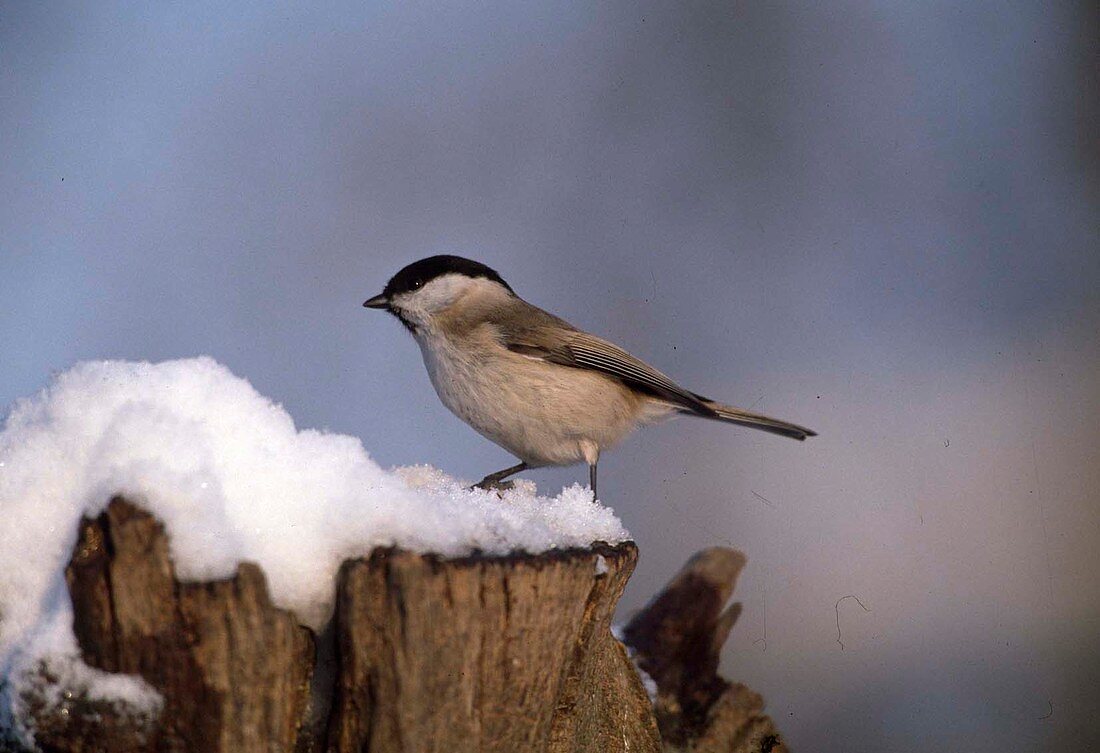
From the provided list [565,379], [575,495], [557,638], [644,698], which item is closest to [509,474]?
[565,379]

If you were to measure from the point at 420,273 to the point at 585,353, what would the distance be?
516 millimetres

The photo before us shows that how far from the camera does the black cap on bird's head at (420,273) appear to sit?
2.39 meters

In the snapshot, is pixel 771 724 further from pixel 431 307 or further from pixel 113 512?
pixel 113 512

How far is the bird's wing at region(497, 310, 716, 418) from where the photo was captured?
2266mm

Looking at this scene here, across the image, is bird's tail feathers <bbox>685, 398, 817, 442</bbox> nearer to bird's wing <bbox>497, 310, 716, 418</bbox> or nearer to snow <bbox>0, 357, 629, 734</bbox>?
bird's wing <bbox>497, 310, 716, 418</bbox>

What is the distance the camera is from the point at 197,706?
1.02 meters

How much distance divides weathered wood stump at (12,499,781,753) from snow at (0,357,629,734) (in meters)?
0.03

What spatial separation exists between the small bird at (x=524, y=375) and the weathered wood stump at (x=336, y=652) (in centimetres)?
94

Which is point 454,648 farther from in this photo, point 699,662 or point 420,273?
point 420,273

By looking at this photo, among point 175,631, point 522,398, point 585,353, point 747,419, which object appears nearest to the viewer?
point 175,631

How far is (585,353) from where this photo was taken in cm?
234

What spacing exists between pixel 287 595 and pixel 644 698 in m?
1.09

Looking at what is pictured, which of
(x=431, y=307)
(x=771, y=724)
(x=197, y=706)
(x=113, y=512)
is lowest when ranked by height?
(x=771, y=724)

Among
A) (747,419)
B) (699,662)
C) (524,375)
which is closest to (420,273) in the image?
(524,375)
